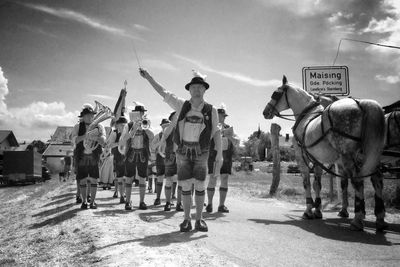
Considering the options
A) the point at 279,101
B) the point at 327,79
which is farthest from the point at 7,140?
the point at 279,101

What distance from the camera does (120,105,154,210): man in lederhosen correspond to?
795 cm

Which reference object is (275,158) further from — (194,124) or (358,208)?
(194,124)

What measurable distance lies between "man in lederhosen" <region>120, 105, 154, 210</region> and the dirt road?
159 centimetres

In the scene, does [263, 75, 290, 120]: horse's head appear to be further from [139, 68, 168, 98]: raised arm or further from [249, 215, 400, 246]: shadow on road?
[139, 68, 168, 98]: raised arm

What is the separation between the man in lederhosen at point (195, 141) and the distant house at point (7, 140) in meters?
69.4

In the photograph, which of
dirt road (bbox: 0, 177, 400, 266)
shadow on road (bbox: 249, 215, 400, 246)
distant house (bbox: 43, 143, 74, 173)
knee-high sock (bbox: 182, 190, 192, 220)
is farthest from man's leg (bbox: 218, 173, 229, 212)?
distant house (bbox: 43, 143, 74, 173)

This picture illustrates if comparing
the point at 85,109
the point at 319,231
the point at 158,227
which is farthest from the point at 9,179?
the point at 319,231

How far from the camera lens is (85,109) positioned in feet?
26.2

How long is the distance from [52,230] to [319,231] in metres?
5.14

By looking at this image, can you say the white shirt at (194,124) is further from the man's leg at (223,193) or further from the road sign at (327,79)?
the road sign at (327,79)

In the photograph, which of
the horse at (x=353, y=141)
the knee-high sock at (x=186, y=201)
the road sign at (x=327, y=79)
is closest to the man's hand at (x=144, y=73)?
the knee-high sock at (x=186, y=201)

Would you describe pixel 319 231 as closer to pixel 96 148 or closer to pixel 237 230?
pixel 237 230

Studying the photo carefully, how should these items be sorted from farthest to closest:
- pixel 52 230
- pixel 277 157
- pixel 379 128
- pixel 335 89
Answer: pixel 277 157, pixel 335 89, pixel 52 230, pixel 379 128

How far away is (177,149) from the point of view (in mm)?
5031
